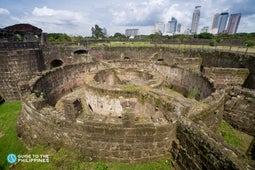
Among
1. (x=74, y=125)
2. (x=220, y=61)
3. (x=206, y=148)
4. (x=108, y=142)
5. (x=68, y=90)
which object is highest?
(x=220, y=61)

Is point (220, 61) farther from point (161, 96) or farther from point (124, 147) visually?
point (124, 147)

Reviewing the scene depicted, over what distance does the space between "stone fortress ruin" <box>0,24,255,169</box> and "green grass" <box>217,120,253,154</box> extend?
353mm

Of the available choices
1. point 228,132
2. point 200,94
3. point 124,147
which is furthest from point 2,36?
point 228,132

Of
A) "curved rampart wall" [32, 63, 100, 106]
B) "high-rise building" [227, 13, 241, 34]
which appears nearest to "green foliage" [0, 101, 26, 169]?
"curved rampart wall" [32, 63, 100, 106]

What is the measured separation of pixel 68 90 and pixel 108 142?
10148 mm

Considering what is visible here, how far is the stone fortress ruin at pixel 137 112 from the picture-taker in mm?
4973

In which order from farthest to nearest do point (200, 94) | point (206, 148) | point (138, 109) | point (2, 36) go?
point (2, 36)
point (200, 94)
point (138, 109)
point (206, 148)

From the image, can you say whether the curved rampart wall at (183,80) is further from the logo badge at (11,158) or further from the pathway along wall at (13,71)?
the logo badge at (11,158)

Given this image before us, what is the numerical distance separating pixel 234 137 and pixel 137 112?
18.5 feet

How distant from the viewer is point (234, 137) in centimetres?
730

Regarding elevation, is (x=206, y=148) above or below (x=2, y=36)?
below

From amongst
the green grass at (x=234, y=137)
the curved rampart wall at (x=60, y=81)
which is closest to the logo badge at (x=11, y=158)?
the curved rampart wall at (x=60, y=81)

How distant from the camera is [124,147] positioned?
5359mm

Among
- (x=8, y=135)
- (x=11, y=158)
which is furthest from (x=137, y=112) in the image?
(x=8, y=135)
